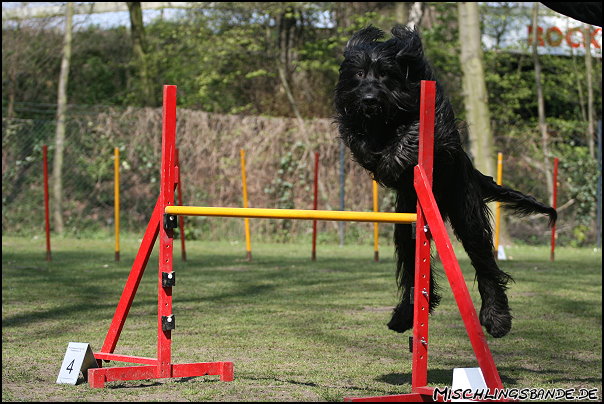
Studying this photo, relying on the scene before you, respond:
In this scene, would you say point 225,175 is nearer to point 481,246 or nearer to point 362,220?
point 481,246

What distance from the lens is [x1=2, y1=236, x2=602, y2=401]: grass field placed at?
155 inches

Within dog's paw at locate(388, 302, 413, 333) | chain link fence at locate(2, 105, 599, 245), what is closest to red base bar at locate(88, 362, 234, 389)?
dog's paw at locate(388, 302, 413, 333)

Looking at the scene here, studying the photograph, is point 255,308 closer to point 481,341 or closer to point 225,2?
point 481,341

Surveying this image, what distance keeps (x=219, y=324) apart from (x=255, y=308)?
92cm

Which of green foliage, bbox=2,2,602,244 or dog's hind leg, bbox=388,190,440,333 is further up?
green foliage, bbox=2,2,602,244

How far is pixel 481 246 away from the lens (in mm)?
4281

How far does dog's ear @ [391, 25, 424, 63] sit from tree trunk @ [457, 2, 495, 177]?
10128mm

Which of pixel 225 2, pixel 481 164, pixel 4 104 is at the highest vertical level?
pixel 225 2

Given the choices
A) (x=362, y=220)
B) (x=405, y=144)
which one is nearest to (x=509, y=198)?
(x=405, y=144)

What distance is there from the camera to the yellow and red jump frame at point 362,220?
132 inches

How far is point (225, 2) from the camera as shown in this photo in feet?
→ 65.9

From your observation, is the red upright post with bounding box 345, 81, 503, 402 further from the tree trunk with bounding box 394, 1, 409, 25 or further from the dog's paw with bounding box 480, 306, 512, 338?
the tree trunk with bounding box 394, 1, 409, 25

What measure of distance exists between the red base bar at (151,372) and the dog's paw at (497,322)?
1.21 m

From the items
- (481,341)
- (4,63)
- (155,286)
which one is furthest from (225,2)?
(481,341)
